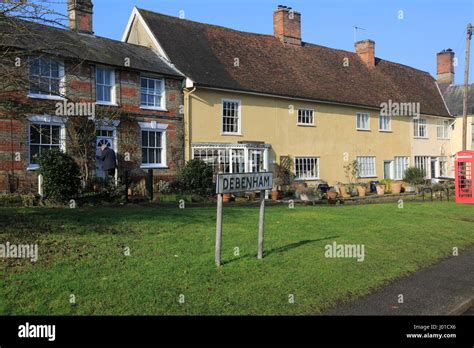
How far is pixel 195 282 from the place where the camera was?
6.55 m

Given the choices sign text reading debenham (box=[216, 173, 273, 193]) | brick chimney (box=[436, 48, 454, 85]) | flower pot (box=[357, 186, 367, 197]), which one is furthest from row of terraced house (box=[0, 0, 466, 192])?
sign text reading debenham (box=[216, 173, 273, 193])

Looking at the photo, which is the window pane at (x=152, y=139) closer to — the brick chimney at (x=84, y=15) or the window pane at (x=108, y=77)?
the window pane at (x=108, y=77)

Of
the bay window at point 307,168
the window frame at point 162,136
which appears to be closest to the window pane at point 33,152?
the window frame at point 162,136

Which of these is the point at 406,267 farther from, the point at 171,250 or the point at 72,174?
the point at 72,174

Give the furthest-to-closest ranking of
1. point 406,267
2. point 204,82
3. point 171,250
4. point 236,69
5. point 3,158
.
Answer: point 236,69 < point 204,82 < point 3,158 < point 406,267 < point 171,250

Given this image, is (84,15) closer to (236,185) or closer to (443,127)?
(236,185)

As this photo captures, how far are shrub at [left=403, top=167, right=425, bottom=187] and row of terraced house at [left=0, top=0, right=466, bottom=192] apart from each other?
103 centimetres

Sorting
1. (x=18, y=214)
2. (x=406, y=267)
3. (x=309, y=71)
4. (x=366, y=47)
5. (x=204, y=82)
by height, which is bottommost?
(x=406, y=267)

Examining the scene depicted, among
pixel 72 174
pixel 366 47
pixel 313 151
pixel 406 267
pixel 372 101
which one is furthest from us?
pixel 366 47

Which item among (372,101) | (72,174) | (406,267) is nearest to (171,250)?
(406,267)

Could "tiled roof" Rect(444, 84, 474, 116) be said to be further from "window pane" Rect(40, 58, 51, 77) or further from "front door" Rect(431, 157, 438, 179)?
"window pane" Rect(40, 58, 51, 77)

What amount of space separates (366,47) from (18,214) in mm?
31062

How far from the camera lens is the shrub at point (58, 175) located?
15328mm

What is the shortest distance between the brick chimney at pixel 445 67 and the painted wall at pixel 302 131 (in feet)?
33.9
